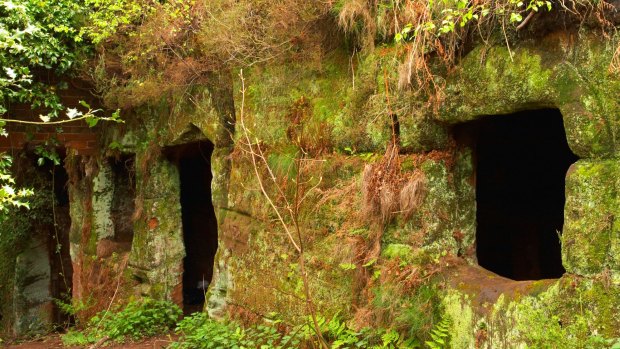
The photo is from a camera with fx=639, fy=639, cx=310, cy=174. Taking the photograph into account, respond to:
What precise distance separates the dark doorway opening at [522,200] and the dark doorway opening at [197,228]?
15.8 ft

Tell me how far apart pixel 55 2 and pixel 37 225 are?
4.34 metres

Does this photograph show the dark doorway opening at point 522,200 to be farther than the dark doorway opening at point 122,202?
No

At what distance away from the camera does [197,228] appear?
11211mm

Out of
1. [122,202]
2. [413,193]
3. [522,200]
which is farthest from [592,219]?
[122,202]

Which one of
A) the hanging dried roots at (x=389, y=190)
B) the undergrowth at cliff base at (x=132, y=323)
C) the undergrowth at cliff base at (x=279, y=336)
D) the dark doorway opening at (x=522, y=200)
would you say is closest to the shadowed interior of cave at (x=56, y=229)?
the undergrowth at cliff base at (x=132, y=323)

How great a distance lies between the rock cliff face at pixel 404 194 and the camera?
11.4 ft

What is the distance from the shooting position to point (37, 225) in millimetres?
10562

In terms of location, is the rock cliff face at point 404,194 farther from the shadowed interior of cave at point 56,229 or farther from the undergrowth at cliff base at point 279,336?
the shadowed interior of cave at point 56,229

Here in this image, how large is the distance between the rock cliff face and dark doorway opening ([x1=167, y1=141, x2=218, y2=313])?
73.4 inches

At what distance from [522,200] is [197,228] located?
5821 millimetres

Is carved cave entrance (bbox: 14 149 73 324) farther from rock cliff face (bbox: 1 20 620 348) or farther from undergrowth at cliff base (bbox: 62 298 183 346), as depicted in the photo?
rock cliff face (bbox: 1 20 620 348)

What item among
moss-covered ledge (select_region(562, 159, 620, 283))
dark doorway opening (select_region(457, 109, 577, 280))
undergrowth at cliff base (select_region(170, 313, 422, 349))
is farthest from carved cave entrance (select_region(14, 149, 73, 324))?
moss-covered ledge (select_region(562, 159, 620, 283))

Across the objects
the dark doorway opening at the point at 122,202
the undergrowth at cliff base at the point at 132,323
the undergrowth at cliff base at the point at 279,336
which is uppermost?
the dark doorway opening at the point at 122,202

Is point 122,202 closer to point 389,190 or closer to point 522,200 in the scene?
point 522,200
